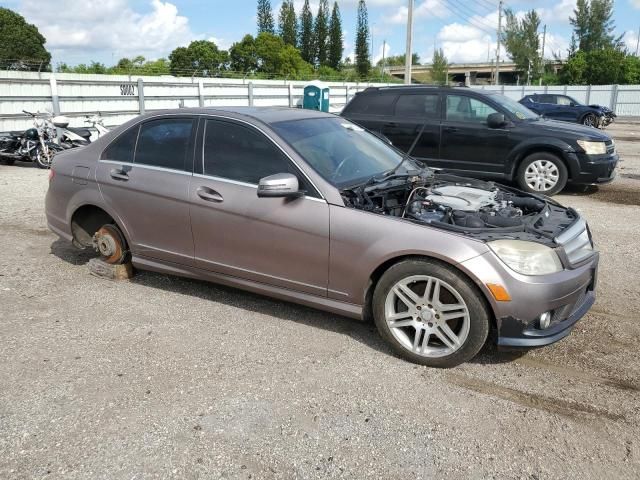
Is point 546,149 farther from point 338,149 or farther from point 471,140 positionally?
point 338,149

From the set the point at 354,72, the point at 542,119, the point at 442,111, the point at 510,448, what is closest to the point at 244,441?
the point at 510,448

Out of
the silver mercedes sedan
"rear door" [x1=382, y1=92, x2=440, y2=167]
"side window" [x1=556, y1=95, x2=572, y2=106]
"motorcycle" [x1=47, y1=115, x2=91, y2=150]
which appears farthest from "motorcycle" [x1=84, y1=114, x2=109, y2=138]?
"side window" [x1=556, y1=95, x2=572, y2=106]

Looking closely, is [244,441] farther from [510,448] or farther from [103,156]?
[103,156]

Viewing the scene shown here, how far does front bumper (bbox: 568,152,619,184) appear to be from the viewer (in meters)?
8.62

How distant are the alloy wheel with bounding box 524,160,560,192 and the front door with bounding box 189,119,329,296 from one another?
20.0ft

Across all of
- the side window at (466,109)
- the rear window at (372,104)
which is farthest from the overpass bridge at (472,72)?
the side window at (466,109)

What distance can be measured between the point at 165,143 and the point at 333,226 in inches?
71.5

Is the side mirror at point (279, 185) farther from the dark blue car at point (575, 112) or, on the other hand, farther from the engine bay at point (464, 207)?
the dark blue car at point (575, 112)

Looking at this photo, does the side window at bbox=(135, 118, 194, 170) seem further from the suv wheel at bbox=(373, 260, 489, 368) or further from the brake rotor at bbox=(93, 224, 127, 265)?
the suv wheel at bbox=(373, 260, 489, 368)

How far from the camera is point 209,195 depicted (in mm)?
4191

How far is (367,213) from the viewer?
3.62 meters

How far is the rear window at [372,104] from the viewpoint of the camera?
959cm

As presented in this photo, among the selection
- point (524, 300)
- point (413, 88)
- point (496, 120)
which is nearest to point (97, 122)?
point (413, 88)

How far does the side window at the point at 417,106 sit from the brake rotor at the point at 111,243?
5.94 metres
